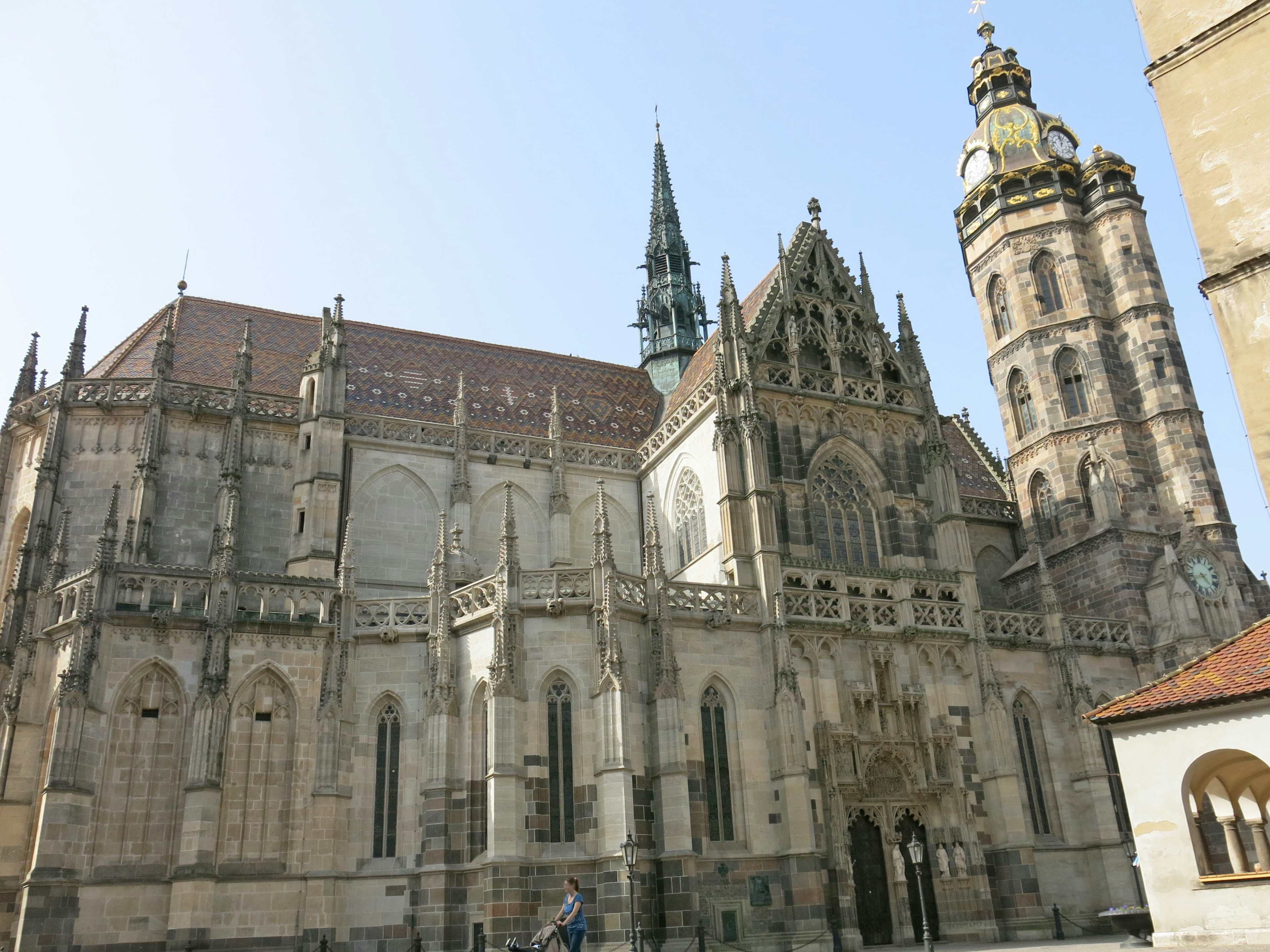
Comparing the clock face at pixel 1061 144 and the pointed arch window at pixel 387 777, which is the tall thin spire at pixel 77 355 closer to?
the pointed arch window at pixel 387 777

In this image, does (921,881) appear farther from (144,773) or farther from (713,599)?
(144,773)

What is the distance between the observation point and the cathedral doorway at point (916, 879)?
26953 mm

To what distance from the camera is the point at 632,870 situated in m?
21.4

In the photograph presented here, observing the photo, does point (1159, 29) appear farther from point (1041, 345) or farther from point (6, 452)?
point (6, 452)

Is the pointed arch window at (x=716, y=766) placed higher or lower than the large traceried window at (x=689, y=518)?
lower

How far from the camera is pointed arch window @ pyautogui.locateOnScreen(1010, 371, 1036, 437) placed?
38.5m

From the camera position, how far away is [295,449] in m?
31.5

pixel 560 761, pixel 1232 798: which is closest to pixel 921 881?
pixel 1232 798

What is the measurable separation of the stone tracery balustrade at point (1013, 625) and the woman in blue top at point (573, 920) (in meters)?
17.1

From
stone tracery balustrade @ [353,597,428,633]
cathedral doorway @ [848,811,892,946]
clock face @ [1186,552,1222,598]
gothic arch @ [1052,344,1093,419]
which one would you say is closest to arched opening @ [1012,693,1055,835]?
cathedral doorway @ [848,811,892,946]

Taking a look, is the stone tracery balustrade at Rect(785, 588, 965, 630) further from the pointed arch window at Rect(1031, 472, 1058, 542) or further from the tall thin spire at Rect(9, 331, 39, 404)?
the tall thin spire at Rect(9, 331, 39, 404)

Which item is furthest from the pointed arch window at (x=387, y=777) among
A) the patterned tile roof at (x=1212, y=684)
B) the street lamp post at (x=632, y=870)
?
the patterned tile roof at (x=1212, y=684)

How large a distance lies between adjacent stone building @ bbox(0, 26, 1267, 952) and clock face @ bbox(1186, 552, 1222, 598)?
0.41 ft

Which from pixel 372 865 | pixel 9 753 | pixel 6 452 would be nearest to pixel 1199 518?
pixel 372 865
